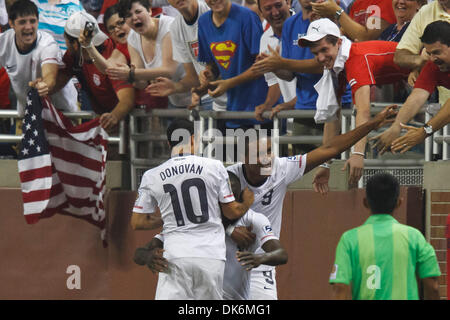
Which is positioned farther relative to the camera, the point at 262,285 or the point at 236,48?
the point at 236,48

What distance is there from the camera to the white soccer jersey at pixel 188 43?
10734 mm

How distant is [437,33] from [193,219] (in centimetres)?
285

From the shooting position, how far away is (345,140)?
832 cm

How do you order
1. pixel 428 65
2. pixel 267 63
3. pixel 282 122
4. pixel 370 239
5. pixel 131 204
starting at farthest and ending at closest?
pixel 131 204, pixel 282 122, pixel 267 63, pixel 428 65, pixel 370 239

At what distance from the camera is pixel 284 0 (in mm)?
10258

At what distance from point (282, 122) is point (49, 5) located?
10.7ft

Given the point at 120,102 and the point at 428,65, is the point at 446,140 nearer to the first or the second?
the point at 428,65

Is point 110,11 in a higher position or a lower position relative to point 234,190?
higher

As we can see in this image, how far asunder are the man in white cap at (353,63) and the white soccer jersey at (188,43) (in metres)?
1.75

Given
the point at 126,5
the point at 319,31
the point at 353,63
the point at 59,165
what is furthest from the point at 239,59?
the point at 59,165

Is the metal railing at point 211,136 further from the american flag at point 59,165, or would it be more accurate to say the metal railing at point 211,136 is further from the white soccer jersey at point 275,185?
the white soccer jersey at point 275,185

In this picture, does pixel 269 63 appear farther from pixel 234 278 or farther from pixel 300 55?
pixel 234 278

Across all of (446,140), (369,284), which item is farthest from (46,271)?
(369,284)

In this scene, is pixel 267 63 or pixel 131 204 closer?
pixel 267 63
